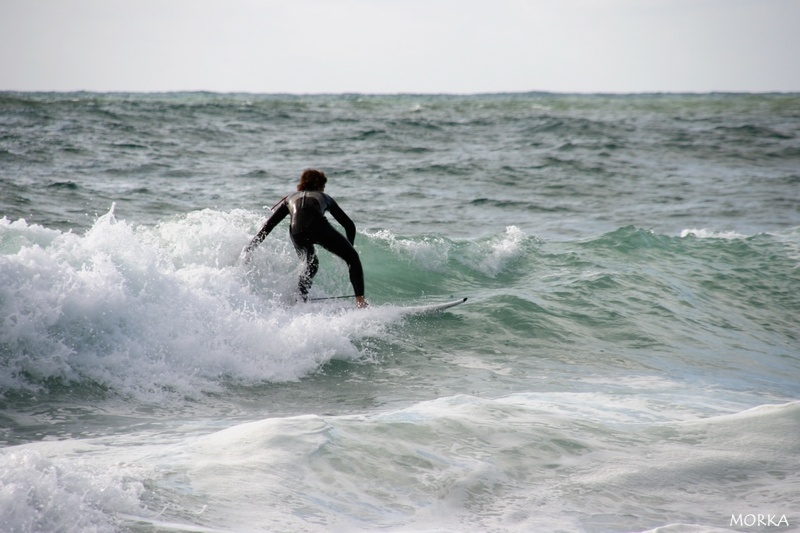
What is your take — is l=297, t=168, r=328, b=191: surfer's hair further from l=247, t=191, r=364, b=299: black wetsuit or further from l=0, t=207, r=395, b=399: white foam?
l=0, t=207, r=395, b=399: white foam

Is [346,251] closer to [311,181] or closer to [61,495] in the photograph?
[311,181]

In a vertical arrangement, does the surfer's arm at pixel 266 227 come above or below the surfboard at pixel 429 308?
above

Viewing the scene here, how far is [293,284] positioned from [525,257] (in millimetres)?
4419

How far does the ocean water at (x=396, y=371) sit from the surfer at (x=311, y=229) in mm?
315

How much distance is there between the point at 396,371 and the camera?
7.57m

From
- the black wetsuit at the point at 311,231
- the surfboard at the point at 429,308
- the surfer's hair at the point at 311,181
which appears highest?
the surfer's hair at the point at 311,181

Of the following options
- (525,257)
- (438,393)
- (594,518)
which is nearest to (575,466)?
(594,518)

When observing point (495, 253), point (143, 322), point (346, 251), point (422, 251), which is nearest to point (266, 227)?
point (346, 251)

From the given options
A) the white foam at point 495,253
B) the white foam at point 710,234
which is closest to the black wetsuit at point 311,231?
the white foam at point 495,253

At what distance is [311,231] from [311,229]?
0.08 ft

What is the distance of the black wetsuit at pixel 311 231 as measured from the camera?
8812 millimetres

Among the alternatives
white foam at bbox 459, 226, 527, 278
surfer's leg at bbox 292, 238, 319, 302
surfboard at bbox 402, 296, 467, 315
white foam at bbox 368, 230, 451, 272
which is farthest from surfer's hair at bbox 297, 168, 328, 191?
white foam at bbox 459, 226, 527, 278

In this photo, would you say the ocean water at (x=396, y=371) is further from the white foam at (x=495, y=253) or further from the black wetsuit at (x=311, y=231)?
the black wetsuit at (x=311, y=231)

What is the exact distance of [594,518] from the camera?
4418 millimetres
